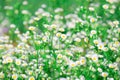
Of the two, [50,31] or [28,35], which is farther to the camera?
[28,35]

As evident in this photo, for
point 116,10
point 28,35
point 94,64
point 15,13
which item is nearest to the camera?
point 94,64

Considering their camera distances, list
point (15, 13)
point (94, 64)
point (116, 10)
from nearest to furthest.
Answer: point (94, 64), point (116, 10), point (15, 13)

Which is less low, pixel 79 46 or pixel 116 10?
pixel 116 10

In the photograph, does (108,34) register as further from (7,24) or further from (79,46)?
(7,24)

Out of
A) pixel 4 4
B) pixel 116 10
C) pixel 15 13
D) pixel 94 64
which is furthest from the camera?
pixel 4 4

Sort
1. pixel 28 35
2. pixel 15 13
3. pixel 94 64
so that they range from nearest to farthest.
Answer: pixel 94 64, pixel 28 35, pixel 15 13

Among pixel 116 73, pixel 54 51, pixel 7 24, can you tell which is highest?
pixel 7 24

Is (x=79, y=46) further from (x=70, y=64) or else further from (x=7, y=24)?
(x=7, y=24)

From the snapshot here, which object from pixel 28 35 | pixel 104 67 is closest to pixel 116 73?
pixel 104 67

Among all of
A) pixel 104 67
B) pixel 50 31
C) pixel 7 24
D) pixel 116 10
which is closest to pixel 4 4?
pixel 7 24
